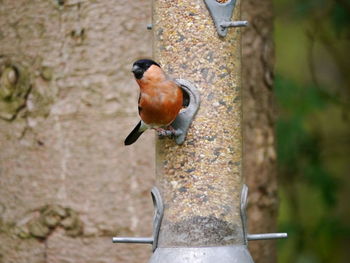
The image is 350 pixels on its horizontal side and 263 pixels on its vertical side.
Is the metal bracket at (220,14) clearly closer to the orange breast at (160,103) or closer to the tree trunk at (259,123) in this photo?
the orange breast at (160,103)

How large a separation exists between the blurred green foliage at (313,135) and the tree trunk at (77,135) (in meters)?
1.69

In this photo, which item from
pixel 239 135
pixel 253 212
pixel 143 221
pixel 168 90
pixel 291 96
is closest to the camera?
pixel 168 90

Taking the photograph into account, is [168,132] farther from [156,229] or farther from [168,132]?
[156,229]

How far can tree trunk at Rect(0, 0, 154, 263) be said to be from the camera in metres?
5.19

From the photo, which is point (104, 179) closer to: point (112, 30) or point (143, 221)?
point (143, 221)

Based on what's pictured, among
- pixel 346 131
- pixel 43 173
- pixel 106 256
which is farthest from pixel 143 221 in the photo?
pixel 346 131

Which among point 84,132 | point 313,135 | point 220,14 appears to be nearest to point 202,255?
point 220,14

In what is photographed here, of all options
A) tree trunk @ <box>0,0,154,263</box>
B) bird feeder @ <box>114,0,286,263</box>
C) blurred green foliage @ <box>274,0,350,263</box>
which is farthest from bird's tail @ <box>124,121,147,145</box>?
blurred green foliage @ <box>274,0,350,263</box>

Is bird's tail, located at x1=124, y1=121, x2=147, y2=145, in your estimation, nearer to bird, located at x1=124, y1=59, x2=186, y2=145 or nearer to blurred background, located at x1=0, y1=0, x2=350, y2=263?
bird, located at x1=124, y1=59, x2=186, y2=145

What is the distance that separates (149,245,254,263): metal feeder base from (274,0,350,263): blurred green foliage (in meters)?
2.65

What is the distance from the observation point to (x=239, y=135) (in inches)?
172

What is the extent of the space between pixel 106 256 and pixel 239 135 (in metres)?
1.23

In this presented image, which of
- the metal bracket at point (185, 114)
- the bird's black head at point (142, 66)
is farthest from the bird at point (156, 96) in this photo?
the metal bracket at point (185, 114)

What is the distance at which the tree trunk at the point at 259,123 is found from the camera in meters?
5.61
